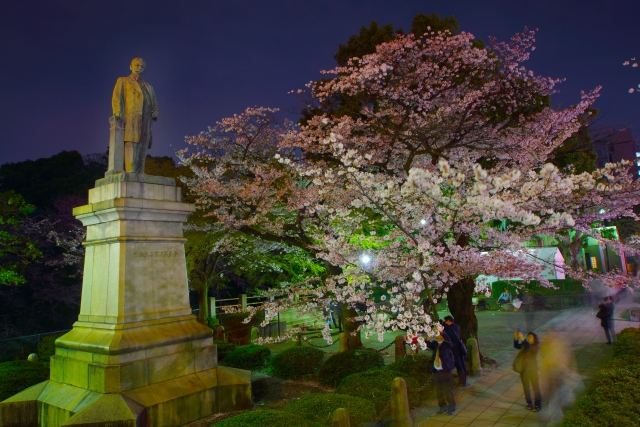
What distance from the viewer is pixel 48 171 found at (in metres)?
28.4

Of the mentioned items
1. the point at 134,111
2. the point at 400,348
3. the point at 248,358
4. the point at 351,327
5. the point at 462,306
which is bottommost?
the point at 248,358

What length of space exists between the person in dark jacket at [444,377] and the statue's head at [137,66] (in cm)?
797

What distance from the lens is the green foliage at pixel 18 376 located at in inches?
324

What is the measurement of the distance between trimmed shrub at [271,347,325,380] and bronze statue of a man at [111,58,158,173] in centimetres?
631

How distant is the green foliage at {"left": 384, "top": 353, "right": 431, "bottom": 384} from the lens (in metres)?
9.39

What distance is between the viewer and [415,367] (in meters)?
9.66

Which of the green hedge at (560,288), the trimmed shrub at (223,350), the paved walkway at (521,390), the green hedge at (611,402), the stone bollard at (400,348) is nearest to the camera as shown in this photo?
the green hedge at (611,402)

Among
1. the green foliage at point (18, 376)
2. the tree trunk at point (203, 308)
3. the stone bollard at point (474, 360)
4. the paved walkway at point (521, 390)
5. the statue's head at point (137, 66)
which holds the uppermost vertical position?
the statue's head at point (137, 66)

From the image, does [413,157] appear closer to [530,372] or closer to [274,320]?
[530,372]

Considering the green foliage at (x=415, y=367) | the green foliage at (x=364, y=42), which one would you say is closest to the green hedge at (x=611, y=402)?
the green foliage at (x=415, y=367)

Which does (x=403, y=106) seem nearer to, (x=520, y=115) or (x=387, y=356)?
(x=520, y=115)

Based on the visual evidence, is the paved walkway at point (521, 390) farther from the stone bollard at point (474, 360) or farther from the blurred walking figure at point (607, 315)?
the blurred walking figure at point (607, 315)

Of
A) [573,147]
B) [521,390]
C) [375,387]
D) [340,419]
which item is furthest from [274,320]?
[340,419]

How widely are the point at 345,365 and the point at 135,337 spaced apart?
5343 millimetres
